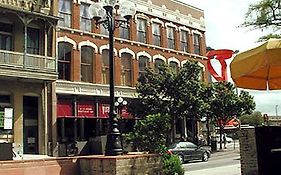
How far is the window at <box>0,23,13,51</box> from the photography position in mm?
24906

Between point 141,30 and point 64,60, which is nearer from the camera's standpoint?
point 64,60

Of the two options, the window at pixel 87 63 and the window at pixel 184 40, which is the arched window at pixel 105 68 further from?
the window at pixel 184 40

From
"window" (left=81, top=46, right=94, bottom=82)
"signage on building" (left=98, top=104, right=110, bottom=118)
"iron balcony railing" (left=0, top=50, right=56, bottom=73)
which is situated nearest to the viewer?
"iron balcony railing" (left=0, top=50, right=56, bottom=73)

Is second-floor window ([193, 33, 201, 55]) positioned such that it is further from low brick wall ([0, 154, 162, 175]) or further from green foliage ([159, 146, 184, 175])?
low brick wall ([0, 154, 162, 175])

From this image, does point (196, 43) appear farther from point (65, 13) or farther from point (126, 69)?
point (65, 13)

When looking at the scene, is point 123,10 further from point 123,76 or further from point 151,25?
point 151,25

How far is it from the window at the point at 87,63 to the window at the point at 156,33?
7.48 m

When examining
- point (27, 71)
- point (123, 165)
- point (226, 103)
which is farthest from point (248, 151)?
point (226, 103)

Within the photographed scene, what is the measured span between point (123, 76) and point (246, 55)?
88.2 feet

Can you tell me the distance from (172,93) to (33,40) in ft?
35.0

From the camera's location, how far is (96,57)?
3095 centimetres

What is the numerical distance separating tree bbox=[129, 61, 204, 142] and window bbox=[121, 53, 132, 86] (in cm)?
219

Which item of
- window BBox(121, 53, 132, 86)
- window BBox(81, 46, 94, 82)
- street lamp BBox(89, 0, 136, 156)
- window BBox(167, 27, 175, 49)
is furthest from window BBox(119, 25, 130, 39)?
street lamp BBox(89, 0, 136, 156)

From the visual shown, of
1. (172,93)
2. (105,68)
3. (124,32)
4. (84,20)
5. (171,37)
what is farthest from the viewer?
(171,37)
